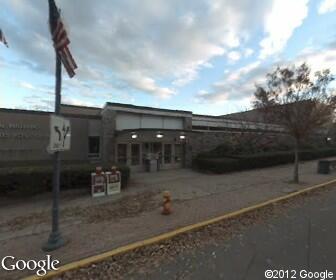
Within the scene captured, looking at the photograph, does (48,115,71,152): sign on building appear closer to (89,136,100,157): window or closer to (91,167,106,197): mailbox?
(91,167,106,197): mailbox

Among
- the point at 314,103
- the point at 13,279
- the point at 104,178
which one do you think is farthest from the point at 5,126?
the point at 314,103

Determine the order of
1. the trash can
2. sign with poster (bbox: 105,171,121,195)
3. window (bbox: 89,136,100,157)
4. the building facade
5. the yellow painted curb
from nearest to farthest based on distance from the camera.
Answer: the yellow painted curb < sign with poster (bbox: 105,171,121,195) < the building facade < the trash can < window (bbox: 89,136,100,157)

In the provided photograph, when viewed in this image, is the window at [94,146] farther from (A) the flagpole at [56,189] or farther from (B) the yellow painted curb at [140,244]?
(A) the flagpole at [56,189]

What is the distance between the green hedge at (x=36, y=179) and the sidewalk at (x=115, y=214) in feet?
1.21

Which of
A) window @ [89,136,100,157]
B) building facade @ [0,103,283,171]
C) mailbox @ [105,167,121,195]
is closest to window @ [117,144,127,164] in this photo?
building facade @ [0,103,283,171]

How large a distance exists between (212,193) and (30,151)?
36.3ft

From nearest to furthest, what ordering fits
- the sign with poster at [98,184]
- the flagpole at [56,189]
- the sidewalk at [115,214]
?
the flagpole at [56,189], the sidewalk at [115,214], the sign with poster at [98,184]

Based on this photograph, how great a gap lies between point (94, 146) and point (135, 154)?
2.80m

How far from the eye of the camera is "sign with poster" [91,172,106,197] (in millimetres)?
10342

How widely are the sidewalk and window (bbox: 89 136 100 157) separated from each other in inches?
258

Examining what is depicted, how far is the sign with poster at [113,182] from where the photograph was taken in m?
10.7

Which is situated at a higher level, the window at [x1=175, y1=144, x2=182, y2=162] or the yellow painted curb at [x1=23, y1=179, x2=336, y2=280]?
the window at [x1=175, y1=144, x2=182, y2=162]

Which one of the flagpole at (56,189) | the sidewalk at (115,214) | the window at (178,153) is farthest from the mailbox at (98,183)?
the window at (178,153)

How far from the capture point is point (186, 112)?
2088 cm
